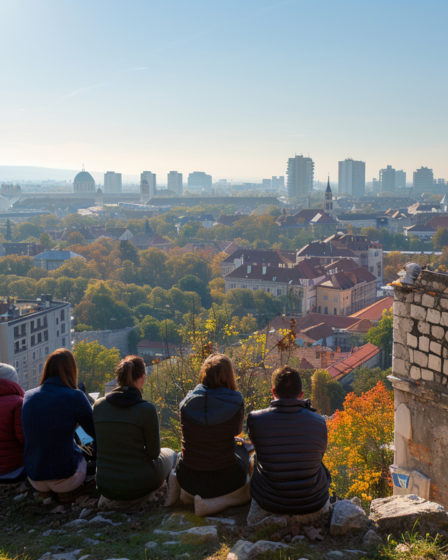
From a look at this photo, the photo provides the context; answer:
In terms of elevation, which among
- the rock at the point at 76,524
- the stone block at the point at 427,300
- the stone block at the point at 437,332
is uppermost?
the stone block at the point at 427,300

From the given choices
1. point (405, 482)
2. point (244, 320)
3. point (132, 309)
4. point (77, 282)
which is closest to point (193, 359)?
point (405, 482)

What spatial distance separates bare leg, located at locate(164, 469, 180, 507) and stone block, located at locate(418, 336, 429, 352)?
276cm

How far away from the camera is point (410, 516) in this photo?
441 cm

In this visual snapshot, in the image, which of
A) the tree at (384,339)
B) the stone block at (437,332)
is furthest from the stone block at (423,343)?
the tree at (384,339)

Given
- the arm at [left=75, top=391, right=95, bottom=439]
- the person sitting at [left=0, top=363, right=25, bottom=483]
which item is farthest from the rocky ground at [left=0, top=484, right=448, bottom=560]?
the arm at [left=75, top=391, right=95, bottom=439]

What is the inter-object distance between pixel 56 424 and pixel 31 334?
32341 mm

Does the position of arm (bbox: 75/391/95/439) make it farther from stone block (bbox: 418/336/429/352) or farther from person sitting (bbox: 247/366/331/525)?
stone block (bbox: 418/336/429/352)

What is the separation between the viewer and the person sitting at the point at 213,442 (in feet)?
15.1

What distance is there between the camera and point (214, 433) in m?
4.63

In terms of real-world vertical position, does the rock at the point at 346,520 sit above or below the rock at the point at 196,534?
above

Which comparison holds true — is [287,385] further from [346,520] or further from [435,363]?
[435,363]

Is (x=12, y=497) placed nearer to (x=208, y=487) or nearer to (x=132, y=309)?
(x=208, y=487)

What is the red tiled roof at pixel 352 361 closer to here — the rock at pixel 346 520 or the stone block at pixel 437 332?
the stone block at pixel 437 332

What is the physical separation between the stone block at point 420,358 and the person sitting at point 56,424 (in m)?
3.19
